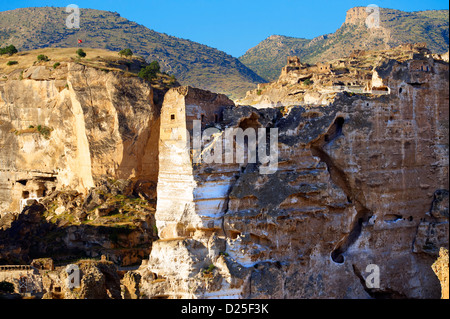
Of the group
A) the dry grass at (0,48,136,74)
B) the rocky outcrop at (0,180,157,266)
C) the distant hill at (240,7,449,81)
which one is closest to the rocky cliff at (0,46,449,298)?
the rocky outcrop at (0,180,157,266)

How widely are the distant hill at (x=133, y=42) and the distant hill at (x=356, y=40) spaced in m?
5.21

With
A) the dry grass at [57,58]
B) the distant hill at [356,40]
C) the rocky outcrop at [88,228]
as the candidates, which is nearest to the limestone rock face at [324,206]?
the rocky outcrop at [88,228]

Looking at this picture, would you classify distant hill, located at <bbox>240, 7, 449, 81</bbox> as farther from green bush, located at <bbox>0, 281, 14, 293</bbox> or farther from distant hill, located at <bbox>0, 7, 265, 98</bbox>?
green bush, located at <bbox>0, 281, 14, 293</bbox>

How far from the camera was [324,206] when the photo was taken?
2333cm

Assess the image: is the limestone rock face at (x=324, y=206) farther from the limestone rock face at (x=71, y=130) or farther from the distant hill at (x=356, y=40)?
the distant hill at (x=356, y=40)

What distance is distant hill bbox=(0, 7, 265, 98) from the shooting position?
309 feet

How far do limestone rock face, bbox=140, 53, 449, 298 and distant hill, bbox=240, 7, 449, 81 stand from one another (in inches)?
2290

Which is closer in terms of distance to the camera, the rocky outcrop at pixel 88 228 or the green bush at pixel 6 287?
the green bush at pixel 6 287

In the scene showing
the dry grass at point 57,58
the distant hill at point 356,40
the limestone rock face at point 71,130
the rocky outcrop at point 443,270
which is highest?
the distant hill at point 356,40

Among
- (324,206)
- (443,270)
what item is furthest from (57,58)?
(443,270)

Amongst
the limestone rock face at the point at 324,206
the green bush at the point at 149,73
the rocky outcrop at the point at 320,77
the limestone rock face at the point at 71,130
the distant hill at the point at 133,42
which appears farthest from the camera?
the distant hill at the point at 133,42

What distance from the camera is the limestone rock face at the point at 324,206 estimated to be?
2202cm

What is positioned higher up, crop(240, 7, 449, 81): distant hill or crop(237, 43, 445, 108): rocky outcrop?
crop(240, 7, 449, 81): distant hill
